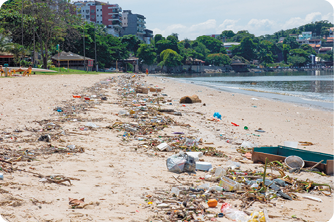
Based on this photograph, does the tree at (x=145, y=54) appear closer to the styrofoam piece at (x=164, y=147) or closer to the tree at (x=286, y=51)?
the tree at (x=286, y=51)

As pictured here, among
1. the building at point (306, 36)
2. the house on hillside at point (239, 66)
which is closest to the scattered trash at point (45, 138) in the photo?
the house on hillside at point (239, 66)

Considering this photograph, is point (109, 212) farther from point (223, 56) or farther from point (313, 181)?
point (223, 56)

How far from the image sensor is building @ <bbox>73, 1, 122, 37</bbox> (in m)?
93.2

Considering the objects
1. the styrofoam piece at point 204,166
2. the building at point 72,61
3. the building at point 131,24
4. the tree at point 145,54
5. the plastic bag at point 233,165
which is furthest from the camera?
the building at point 131,24

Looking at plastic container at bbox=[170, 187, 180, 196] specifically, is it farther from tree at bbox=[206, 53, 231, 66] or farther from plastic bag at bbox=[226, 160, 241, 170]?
tree at bbox=[206, 53, 231, 66]

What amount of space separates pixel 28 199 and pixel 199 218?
5.16ft

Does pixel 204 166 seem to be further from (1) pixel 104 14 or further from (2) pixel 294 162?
(1) pixel 104 14

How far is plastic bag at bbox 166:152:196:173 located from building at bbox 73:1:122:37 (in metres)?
93.4

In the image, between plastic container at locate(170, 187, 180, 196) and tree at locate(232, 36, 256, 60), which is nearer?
→ plastic container at locate(170, 187, 180, 196)

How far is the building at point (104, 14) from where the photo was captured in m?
93.2

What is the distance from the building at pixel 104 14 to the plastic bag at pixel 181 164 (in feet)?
306

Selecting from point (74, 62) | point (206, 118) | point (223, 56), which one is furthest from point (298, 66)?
point (206, 118)

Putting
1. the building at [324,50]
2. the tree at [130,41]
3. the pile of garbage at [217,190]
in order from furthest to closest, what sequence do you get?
the building at [324,50] < the tree at [130,41] < the pile of garbage at [217,190]

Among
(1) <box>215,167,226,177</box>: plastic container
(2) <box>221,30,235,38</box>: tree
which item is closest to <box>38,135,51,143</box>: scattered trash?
(1) <box>215,167,226,177</box>: plastic container
